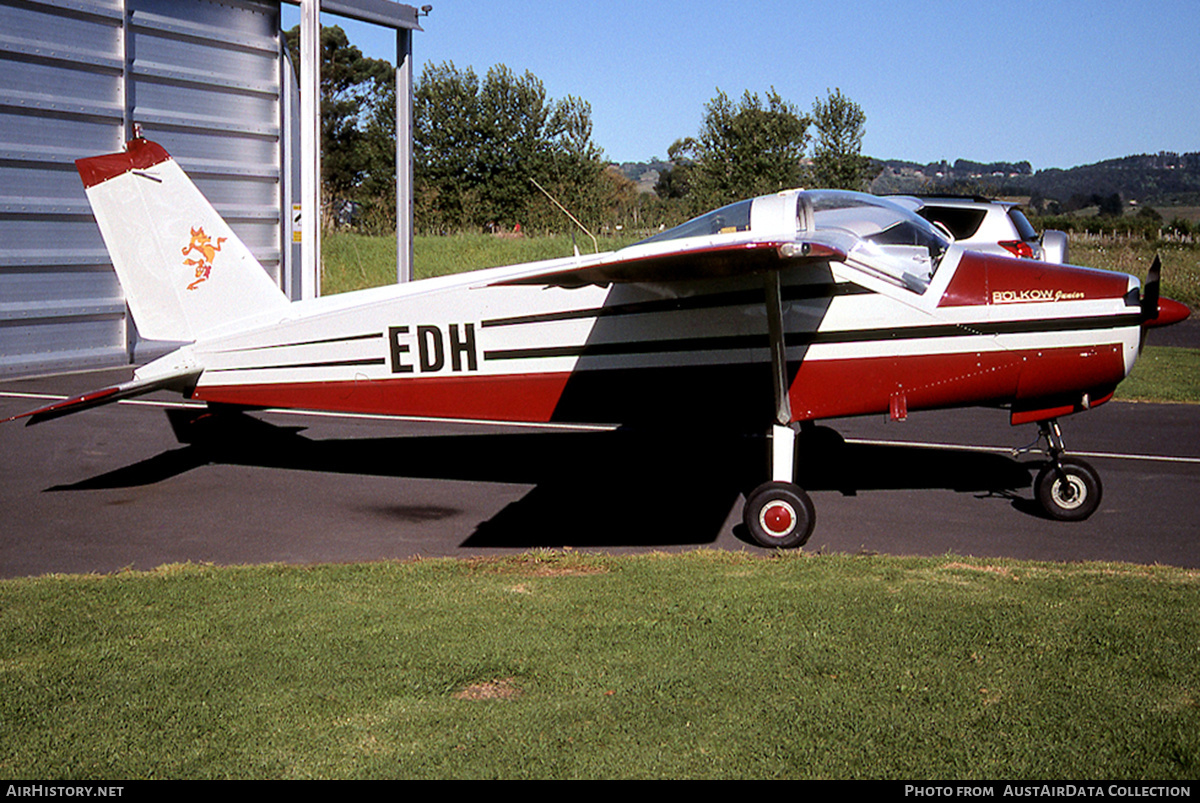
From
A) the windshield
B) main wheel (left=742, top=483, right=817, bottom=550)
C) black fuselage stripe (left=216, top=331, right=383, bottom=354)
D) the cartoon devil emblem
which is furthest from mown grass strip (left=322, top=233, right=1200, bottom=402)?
main wheel (left=742, top=483, right=817, bottom=550)

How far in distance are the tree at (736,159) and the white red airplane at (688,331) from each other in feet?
71.3

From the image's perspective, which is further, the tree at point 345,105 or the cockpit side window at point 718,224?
the tree at point 345,105

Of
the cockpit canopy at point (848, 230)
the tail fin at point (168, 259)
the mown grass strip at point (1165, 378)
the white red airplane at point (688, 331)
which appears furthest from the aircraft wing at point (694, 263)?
the mown grass strip at point (1165, 378)

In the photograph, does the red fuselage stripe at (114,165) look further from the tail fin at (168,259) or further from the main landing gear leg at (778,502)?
the main landing gear leg at (778,502)

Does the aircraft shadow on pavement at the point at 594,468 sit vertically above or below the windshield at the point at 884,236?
below

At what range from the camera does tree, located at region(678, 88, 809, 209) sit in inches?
1158

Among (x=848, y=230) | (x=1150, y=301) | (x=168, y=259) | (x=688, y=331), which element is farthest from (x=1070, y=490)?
(x=168, y=259)

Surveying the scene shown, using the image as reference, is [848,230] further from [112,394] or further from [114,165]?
[114,165]

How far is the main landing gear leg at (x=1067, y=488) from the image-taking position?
7629 mm

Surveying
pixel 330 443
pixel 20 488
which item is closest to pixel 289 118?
pixel 330 443

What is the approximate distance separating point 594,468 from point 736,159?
2212 centimetres

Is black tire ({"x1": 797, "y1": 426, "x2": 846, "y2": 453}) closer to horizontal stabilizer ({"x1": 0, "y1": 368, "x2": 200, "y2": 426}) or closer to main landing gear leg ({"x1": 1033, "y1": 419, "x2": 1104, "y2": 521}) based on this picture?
main landing gear leg ({"x1": 1033, "y1": 419, "x2": 1104, "y2": 521})

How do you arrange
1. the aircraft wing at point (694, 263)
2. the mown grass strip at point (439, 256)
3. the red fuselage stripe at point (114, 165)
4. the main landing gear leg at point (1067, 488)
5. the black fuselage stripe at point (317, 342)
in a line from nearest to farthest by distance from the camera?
the aircraft wing at point (694, 263)
the main landing gear leg at point (1067, 488)
the black fuselage stripe at point (317, 342)
the red fuselage stripe at point (114, 165)
the mown grass strip at point (439, 256)

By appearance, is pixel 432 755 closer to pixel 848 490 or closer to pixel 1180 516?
pixel 848 490
